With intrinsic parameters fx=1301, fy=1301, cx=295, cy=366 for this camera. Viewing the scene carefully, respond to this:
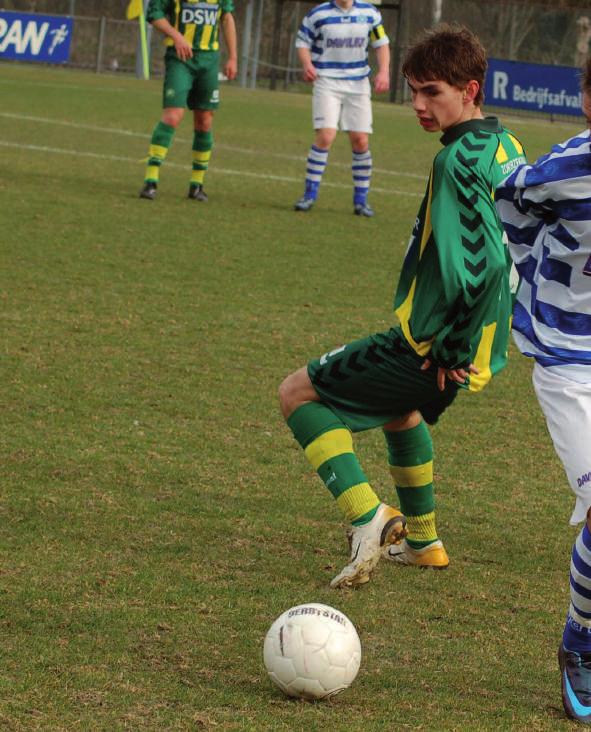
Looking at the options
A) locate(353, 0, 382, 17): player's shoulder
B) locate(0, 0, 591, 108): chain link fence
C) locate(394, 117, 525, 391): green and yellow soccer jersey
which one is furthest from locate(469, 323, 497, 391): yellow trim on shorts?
locate(0, 0, 591, 108): chain link fence

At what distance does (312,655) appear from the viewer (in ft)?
9.82

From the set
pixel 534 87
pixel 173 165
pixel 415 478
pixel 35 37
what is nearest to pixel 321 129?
pixel 173 165

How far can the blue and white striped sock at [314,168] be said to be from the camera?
10688 millimetres

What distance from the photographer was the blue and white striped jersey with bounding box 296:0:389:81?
10.6m

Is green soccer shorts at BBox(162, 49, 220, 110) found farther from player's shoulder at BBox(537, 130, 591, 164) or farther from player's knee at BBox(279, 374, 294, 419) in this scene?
player's shoulder at BBox(537, 130, 591, 164)

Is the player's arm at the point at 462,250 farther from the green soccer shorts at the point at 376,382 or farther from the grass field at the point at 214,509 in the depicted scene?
the grass field at the point at 214,509

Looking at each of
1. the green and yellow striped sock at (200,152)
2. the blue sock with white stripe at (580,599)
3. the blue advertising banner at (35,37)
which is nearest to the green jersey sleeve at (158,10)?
the green and yellow striped sock at (200,152)

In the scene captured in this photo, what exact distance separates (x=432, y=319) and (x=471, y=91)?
0.65 metres

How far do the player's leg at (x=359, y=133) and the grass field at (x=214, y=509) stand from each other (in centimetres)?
153

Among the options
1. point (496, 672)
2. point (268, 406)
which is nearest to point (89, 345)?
point (268, 406)

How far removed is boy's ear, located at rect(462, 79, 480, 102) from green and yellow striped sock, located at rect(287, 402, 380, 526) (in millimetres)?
951

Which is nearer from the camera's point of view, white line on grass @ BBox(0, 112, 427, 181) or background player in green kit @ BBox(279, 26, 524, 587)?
background player in green kit @ BBox(279, 26, 524, 587)

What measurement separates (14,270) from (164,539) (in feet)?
13.4

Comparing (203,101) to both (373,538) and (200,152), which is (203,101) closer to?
(200,152)
